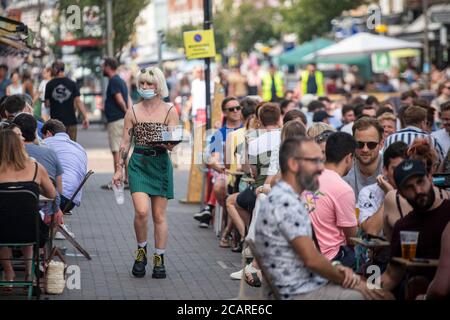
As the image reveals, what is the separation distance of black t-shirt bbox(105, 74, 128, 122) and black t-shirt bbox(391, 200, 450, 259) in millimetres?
11407

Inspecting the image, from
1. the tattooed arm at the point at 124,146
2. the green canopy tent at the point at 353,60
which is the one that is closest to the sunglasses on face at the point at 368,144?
the tattooed arm at the point at 124,146

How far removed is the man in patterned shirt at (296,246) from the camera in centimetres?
705

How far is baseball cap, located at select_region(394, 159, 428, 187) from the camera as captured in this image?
7477 millimetres

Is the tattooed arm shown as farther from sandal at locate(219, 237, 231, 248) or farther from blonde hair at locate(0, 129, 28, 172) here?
sandal at locate(219, 237, 231, 248)

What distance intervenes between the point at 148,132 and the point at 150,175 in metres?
0.38

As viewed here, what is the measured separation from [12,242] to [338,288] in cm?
309

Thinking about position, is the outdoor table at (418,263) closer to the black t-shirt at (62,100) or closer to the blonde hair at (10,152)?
the blonde hair at (10,152)

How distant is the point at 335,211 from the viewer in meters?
8.72

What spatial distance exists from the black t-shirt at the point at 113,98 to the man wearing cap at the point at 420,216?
37.2ft

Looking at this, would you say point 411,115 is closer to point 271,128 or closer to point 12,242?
point 271,128

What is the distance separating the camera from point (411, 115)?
13148 millimetres

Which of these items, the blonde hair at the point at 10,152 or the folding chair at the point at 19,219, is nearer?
the folding chair at the point at 19,219

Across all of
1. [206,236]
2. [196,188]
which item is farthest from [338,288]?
[196,188]
